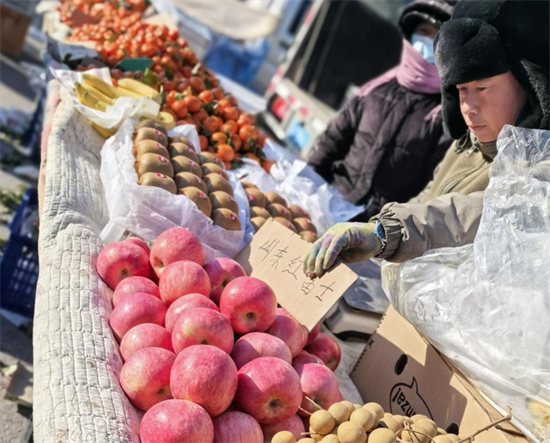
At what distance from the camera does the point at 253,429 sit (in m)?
1.75

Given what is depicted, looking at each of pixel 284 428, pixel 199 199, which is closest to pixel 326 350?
pixel 284 428

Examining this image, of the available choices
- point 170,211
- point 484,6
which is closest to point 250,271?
point 170,211

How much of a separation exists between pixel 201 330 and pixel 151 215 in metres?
0.91

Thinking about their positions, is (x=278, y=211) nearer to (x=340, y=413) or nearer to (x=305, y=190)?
(x=305, y=190)

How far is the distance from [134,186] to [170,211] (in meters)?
0.20

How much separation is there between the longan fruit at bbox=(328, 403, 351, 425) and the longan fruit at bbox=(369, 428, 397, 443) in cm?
13

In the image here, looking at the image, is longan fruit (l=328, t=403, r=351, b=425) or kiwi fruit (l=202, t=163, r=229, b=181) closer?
longan fruit (l=328, t=403, r=351, b=425)

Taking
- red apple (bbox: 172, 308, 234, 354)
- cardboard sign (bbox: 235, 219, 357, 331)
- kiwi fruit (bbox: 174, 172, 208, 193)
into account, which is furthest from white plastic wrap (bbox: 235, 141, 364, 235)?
red apple (bbox: 172, 308, 234, 354)

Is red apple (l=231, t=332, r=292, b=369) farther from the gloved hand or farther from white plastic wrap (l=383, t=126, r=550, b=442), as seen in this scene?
white plastic wrap (l=383, t=126, r=550, b=442)

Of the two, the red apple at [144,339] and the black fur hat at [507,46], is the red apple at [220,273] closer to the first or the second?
the red apple at [144,339]

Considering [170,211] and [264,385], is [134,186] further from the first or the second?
[264,385]

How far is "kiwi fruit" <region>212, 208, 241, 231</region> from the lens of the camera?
9.21ft

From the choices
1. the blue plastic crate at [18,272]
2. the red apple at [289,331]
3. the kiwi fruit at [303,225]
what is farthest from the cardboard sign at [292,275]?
the blue plastic crate at [18,272]

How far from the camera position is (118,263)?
2285mm
